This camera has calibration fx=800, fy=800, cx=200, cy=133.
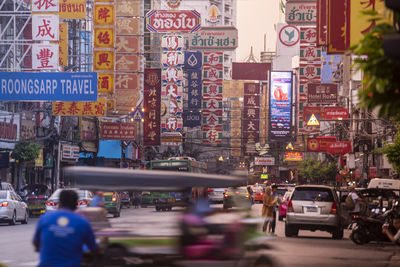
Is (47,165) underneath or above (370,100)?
underneath

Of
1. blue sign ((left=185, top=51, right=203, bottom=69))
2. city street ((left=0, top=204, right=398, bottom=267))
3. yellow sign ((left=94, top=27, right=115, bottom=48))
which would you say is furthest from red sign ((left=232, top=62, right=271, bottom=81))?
city street ((left=0, top=204, right=398, bottom=267))

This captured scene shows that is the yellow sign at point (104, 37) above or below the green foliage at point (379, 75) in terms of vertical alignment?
above

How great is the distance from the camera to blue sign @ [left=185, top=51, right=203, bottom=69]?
7675 centimetres

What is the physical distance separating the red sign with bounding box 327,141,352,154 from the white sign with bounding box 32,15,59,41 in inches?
858

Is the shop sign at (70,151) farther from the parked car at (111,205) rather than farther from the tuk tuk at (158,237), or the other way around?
the tuk tuk at (158,237)

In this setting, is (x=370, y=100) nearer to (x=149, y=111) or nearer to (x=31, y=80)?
(x=31, y=80)

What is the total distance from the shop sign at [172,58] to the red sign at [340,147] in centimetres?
1402

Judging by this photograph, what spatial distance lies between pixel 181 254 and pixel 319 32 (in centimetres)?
2223

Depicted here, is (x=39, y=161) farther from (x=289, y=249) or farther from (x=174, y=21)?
(x=289, y=249)

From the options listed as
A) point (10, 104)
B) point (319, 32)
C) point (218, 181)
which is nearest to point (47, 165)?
point (10, 104)

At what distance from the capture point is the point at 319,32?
32062mm

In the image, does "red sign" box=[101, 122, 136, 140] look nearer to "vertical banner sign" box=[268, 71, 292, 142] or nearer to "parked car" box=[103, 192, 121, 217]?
"vertical banner sign" box=[268, 71, 292, 142]

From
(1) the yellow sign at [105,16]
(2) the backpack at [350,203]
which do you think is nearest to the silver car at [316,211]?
(2) the backpack at [350,203]

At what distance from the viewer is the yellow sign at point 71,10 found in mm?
40562
